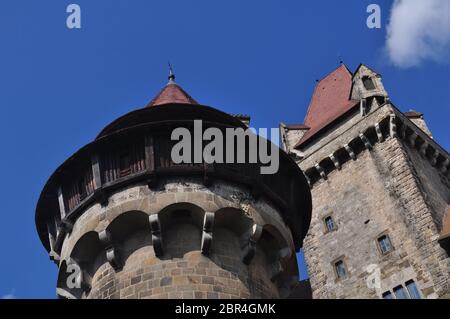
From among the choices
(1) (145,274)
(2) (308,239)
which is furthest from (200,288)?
(2) (308,239)

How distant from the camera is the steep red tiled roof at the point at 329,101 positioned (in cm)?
3078

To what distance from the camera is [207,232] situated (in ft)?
29.6

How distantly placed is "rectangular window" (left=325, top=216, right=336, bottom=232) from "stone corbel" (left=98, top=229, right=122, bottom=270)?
18.1 meters

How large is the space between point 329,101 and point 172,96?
22.8 metres

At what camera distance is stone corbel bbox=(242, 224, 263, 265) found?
9312mm

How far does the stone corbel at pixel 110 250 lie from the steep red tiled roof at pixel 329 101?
72.6 feet

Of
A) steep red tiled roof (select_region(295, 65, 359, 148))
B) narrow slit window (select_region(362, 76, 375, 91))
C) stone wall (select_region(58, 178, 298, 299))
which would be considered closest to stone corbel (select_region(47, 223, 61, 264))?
stone wall (select_region(58, 178, 298, 299))

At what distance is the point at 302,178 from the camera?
11.2 meters

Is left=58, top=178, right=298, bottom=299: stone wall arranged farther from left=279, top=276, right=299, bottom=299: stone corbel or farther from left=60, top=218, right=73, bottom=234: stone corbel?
left=279, top=276, right=299, bottom=299: stone corbel

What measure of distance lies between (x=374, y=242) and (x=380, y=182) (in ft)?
8.43

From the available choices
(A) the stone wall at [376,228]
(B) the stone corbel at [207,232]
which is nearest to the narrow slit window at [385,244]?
(A) the stone wall at [376,228]

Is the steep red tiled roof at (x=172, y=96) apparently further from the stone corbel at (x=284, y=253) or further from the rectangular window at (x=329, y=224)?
the rectangular window at (x=329, y=224)
